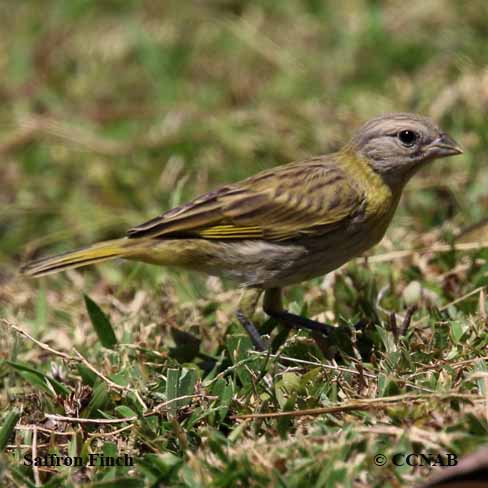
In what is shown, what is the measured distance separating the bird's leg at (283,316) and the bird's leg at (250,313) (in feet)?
0.43

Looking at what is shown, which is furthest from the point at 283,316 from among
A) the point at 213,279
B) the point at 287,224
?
the point at 213,279

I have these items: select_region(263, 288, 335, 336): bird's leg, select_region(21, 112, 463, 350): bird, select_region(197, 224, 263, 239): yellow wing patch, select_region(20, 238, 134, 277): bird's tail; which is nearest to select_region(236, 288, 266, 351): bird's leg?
select_region(21, 112, 463, 350): bird

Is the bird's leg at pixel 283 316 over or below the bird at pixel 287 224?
below

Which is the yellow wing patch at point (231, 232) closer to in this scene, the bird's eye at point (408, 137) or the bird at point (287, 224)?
the bird at point (287, 224)

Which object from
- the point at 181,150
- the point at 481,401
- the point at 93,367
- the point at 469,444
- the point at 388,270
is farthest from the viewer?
the point at 181,150

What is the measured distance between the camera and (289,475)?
3.63m

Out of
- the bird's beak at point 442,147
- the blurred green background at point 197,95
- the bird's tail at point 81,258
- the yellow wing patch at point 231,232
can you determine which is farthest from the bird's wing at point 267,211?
the blurred green background at point 197,95

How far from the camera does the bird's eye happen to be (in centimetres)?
522

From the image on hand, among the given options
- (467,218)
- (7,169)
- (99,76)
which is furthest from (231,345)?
(99,76)

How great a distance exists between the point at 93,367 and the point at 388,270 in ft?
5.96

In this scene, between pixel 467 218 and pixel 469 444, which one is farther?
pixel 467 218

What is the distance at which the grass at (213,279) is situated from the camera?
3.93 metres

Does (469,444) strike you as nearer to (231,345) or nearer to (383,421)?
(383,421)

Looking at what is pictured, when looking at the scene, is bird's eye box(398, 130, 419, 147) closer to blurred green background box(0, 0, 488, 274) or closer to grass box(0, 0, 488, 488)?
grass box(0, 0, 488, 488)
